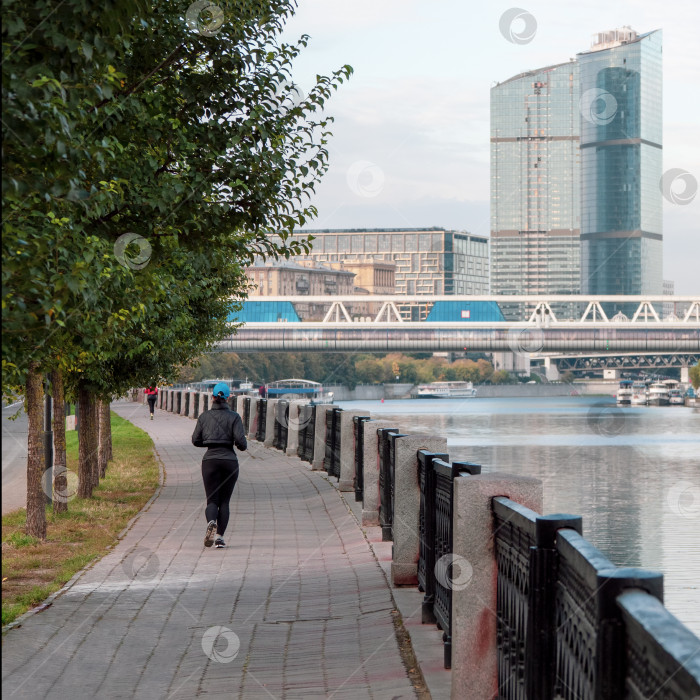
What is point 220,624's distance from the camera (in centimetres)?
778

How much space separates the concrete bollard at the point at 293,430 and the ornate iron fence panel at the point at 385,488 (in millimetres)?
12917

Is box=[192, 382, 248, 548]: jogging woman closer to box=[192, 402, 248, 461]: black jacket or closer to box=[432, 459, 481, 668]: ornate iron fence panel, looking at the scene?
box=[192, 402, 248, 461]: black jacket

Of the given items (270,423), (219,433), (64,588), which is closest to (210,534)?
(219,433)

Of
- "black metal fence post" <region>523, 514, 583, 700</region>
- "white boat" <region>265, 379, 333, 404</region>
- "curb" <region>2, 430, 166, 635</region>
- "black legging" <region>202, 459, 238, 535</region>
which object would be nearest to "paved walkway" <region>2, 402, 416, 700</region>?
"curb" <region>2, 430, 166, 635</region>

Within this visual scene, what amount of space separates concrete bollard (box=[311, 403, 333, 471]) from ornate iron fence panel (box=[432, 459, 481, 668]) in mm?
13362

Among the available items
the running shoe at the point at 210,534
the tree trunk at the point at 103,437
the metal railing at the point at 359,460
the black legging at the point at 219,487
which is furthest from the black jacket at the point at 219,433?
the tree trunk at the point at 103,437

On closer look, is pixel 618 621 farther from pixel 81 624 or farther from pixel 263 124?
pixel 263 124

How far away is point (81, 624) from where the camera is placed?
7.67 metres

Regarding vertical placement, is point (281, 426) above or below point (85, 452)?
below

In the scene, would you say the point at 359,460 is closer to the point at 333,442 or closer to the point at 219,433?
the point at 219,433

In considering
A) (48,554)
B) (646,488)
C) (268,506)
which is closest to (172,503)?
(268,506)

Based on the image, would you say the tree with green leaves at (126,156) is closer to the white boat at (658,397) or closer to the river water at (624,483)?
the river water at (624,483)

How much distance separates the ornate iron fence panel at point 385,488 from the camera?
36.9 feet

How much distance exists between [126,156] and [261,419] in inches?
899
